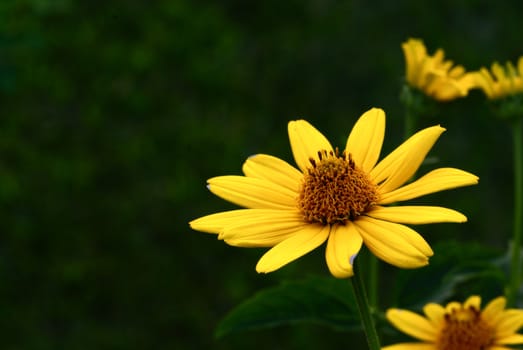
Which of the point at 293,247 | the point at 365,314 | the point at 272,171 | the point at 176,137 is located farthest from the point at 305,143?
the point at 176,137

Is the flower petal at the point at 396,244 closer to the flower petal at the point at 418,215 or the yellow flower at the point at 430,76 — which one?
the flower petal at the point at 418,215

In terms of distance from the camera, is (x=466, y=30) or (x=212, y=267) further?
(x=466, y=30)

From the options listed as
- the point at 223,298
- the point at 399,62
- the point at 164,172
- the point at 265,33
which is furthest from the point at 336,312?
the point at 265,33

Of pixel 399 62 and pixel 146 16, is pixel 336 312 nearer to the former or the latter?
pixel 399 62

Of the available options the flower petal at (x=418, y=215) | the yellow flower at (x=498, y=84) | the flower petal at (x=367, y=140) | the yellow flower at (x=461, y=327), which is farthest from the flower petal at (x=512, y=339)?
the yellow flower at (x=498, y=84)

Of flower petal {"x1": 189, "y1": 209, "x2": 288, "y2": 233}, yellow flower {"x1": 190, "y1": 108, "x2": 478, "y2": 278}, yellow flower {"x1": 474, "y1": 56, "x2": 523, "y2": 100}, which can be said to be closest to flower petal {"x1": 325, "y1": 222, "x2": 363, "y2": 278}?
yellow flower {"x1": 190, "y1": 108, "x2": 478, "y2": 278}
